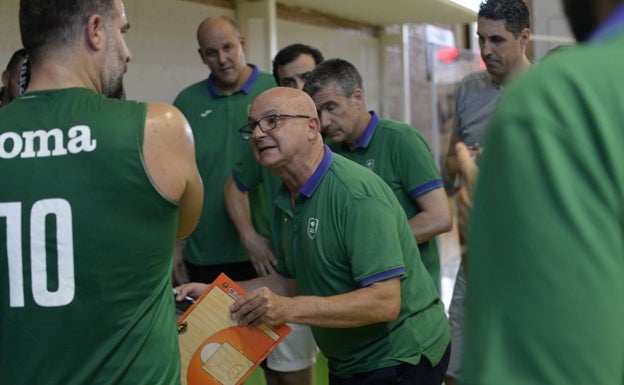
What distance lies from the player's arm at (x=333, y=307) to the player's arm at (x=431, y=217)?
1.03m

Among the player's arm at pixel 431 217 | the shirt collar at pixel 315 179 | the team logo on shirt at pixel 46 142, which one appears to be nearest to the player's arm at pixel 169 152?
the team logo on shirt at pixel 46 142

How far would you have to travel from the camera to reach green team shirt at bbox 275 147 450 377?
2.60 metres

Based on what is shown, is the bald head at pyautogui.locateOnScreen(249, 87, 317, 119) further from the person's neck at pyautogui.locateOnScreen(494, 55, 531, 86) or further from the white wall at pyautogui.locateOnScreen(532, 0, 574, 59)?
the white wall at pyautogui.locateOnScreen(532, 0, 574, 59)

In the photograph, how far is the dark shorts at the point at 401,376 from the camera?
278 cm

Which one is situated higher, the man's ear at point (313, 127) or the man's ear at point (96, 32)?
the man's ear at point (96, 32)

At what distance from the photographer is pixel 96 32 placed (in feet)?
6.63

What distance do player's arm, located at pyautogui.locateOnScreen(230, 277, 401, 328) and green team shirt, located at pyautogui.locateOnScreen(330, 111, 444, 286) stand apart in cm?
111

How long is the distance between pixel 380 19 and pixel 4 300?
6.46 m

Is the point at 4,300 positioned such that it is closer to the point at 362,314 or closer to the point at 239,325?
the point at 239,325

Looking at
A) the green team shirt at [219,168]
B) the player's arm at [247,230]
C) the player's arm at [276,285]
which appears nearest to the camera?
the player's arm at [276,285]

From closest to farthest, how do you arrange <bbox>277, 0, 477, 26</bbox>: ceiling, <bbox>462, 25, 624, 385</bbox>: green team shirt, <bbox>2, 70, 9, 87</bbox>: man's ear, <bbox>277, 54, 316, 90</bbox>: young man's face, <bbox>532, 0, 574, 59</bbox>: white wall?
<bbox>462, 25, 624, 385</bbox>: green team shirt
<bbox>2, 70, 9, 87</bbox>: man's ear
<bbox>277, 54, 316, 90</bbox>: young man's face
<bbox>277, 0, 477, 26</bbox>: ceiling
<bbox>532, 0, 574, 59</bbox>: white wall

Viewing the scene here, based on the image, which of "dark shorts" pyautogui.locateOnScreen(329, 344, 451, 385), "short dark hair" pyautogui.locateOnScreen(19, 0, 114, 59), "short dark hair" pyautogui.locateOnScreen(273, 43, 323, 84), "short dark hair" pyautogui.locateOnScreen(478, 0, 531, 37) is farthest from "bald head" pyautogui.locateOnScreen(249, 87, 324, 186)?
"short dark hair" pyautogui.locateOnScreen(273, 43, 323, 84)

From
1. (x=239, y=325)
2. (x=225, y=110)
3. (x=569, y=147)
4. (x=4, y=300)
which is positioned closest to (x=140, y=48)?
(x=225, y=110)

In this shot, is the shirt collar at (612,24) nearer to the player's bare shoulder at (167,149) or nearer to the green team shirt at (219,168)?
the player's bare shoulder at (167,149)
